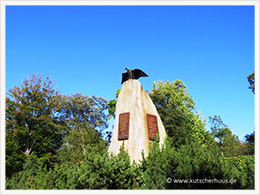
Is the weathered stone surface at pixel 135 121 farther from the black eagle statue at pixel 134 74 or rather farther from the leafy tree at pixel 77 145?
the leafy tree at pixel 77 145

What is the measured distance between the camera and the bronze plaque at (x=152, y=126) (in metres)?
9.46

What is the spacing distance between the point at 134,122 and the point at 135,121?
6 centimetres

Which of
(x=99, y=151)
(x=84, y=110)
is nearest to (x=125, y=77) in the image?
(x=99, y=151)

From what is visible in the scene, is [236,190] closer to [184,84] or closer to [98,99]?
[184,84]

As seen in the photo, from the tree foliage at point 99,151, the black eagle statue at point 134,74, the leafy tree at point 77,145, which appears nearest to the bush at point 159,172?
the tree foliage at point 99,151

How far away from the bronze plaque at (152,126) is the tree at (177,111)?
12.5 meters

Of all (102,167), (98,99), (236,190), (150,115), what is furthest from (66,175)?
(98,99)

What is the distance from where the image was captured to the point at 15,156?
1978cm

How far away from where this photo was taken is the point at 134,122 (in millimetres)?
9453

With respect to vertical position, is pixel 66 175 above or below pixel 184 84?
below

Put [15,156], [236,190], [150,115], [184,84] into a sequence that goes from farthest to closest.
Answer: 1. [184,84]
2. [15,156]
3. [150,115]
4. [236,190]

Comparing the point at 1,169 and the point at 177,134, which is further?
the point at 177,134

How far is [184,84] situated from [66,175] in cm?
2411

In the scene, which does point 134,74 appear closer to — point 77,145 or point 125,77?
point 125,77
